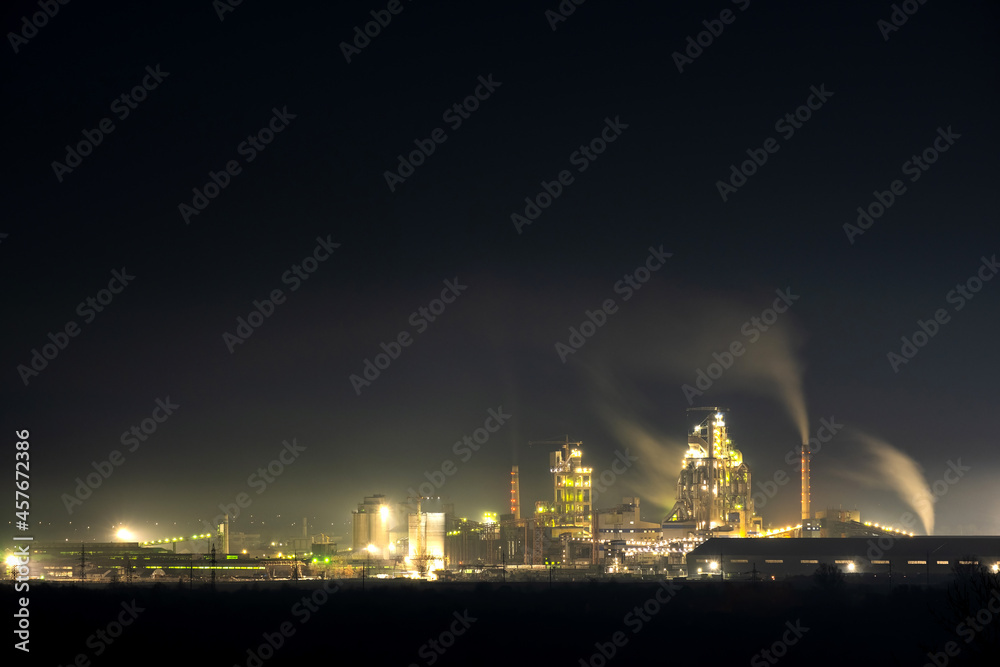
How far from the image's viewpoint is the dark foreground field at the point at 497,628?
142ft

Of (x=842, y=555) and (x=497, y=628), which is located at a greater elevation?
(x=842, y=555)

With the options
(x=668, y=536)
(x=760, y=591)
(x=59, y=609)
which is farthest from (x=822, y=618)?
(x=668, y=536)

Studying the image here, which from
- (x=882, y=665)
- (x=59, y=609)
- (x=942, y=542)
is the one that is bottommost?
(x=882, y=665)

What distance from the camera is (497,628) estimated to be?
53.1 meters

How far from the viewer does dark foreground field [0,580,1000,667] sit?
4338 centimetres

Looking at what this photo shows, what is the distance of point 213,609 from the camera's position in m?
59.8

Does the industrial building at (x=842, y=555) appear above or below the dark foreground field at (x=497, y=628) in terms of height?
above

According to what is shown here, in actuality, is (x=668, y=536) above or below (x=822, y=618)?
above

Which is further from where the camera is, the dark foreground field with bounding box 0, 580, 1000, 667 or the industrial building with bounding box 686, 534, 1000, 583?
the industrial building with bounding box 686, 534, 1000, 583

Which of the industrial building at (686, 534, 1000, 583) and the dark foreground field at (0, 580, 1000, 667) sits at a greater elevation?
the industrial building at (686, 534, 1000, 583)

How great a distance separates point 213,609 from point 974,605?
1540 inches

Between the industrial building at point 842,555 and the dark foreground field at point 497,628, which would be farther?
the industrial building at point 842,555

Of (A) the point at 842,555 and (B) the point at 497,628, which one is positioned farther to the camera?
(A) the point at 842,555

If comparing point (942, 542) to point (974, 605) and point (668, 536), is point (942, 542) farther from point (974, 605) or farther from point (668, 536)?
point (974, 605)
